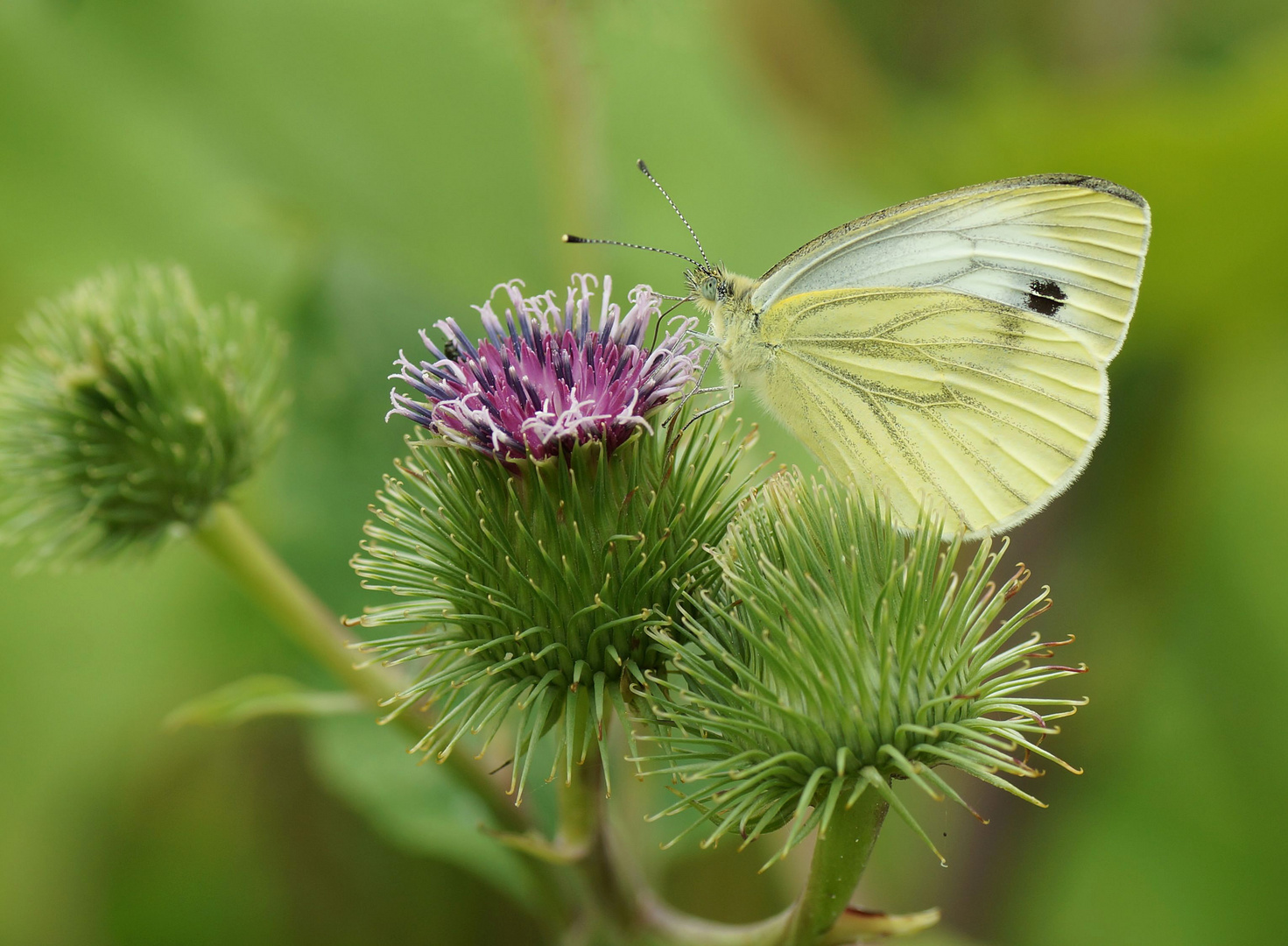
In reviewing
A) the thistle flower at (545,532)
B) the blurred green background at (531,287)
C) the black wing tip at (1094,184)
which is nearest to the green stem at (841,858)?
the thistle flower at (545,532)

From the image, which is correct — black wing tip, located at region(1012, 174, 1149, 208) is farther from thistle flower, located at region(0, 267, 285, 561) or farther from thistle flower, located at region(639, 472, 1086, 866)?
thistle flower, located at region(0, 267, 285, 561)

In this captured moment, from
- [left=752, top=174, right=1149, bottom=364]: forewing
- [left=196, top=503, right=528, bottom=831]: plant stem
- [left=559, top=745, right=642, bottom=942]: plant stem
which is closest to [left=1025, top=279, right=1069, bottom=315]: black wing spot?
[left=752, top=174, right=1149, bottom=364]: forewing

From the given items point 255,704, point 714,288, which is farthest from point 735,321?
point 255,704

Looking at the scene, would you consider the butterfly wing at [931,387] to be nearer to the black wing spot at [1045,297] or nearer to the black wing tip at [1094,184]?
the black wing spot at [1045,297]

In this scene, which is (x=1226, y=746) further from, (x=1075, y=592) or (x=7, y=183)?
(x=7, y=183)

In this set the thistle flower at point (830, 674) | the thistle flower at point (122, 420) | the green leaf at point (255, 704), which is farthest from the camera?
the thistle flower at point (122, 420)

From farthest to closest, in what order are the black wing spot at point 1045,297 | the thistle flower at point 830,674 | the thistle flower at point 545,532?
the black wing spot at point 1045,297, the thistle flower at point 545,532, the thistle flower at point 830,674

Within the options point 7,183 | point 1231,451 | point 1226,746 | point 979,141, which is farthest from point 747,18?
point 1226,746

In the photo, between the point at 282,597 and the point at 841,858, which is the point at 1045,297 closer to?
the point at 841,858
